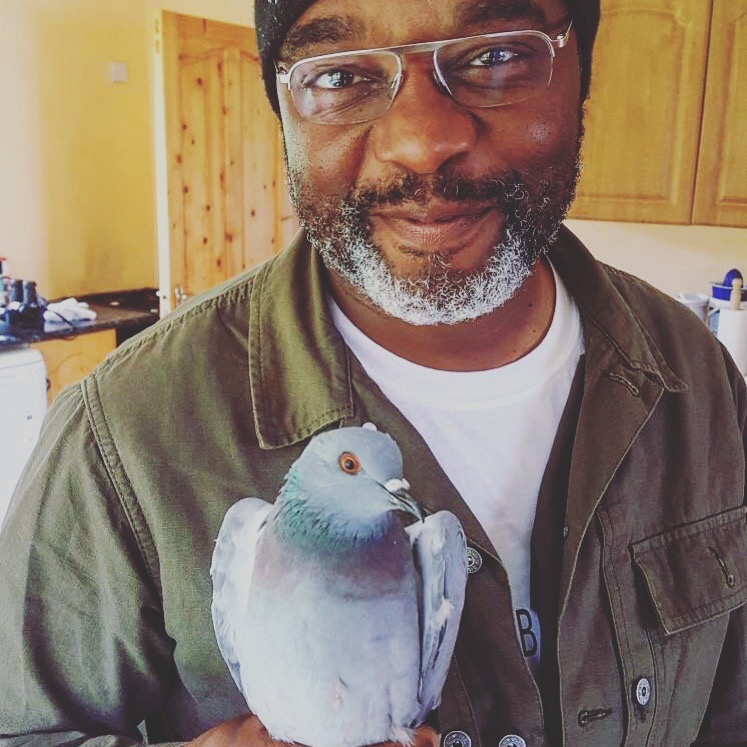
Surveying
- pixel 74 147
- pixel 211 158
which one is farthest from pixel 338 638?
pixel 74 147

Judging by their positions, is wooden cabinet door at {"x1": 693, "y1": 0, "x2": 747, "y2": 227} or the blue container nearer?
wooden cabinet door at {"x1": 693, "y1": 0, "x2": 747, "y2": 227}

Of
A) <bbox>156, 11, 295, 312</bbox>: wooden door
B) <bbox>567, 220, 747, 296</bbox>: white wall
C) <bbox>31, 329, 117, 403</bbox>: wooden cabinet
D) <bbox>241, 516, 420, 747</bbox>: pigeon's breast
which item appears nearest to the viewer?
<bbox>241, 516, 420, 747</bbox>: pigeon's breast

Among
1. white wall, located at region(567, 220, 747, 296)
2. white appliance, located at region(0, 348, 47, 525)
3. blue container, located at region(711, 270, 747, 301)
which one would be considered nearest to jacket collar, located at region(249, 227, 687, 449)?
blue container, located at region(711, 270, 747, 301)

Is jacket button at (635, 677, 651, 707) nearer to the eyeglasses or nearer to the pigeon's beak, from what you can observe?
the pigeon's beak

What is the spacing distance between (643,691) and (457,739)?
0.22 meters

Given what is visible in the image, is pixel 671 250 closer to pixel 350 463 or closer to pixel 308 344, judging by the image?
pixel 308 344

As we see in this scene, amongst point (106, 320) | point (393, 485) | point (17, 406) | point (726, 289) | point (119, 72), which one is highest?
point (119, 72)

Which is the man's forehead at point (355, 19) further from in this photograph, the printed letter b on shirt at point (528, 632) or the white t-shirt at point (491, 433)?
the printed letter b on shirt at point (528, 632)

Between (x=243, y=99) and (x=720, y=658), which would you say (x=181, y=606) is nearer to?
(x=720, y=658)

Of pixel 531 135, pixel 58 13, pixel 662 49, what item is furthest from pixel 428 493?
pixel 58 13

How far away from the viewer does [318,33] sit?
725 mm

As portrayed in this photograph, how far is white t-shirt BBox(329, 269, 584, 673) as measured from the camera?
2.52 ft

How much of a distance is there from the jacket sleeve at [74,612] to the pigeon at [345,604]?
0.17 meters

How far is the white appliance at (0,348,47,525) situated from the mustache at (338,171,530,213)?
2176 millimetres
